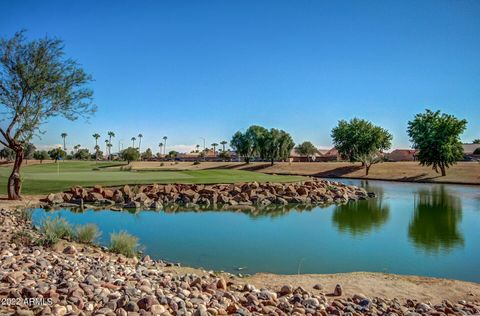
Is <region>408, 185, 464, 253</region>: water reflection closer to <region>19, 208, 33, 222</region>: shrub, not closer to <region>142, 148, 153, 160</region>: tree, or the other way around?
<region>19, 208, 33, 222</region>: shrub

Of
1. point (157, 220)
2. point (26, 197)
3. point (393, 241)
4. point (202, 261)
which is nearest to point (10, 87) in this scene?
point (26, 197)

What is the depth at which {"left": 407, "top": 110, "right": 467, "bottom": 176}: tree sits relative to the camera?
5456 centimetres

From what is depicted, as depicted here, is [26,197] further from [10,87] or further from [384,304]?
[384,304]

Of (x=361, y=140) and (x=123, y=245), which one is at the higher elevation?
(x=361, y=140)

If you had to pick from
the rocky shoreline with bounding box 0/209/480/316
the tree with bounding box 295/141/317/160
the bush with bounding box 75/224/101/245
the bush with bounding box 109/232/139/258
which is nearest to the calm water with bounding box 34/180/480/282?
the bush with bounding box 109/232/139/258

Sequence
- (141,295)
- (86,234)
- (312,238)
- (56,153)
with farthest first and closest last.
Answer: (56,153), (312,238), (86,234), (141,295)

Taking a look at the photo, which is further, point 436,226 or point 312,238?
point 436,226

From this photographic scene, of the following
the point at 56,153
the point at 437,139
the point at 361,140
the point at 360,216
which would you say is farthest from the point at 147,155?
the point at 360,216

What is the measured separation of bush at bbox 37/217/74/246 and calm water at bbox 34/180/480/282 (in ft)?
5.92

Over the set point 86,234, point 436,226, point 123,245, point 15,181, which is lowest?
point 436,226

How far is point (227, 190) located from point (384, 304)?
22.2 metres

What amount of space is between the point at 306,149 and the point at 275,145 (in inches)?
1757

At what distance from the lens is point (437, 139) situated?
5566 cm

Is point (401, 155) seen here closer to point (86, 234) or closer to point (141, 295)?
point (86, 234)
